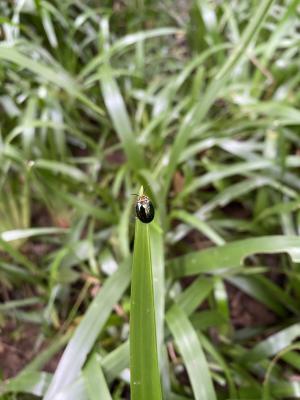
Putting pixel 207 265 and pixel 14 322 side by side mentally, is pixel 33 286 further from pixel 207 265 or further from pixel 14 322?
pixel 207 265

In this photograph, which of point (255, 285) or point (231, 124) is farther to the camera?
point (231, 124)

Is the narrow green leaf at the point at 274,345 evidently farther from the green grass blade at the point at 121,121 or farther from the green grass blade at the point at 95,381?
the green grass blade at the point at 121,121

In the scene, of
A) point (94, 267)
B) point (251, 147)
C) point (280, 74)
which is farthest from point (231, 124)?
point (94, 267)

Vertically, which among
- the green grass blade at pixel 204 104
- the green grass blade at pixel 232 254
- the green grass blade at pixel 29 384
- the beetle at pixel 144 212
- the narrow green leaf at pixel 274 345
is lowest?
the narrow green leaf at pixel 274 345

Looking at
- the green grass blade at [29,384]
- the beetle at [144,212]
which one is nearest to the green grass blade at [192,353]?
the green grass blade at [29,384]

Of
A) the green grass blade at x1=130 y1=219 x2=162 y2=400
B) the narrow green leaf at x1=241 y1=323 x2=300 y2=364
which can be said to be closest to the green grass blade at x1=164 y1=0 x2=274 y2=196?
the narrow green leaf at x1=241 y1=323 x2=300 y2=364

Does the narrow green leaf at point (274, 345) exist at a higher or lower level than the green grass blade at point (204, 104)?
lower
